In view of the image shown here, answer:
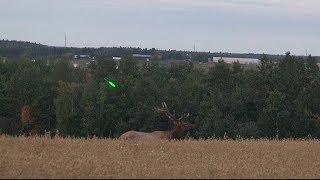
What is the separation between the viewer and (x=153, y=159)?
13.7m

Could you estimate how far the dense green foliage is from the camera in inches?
2000

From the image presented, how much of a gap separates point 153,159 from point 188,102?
42496 mm

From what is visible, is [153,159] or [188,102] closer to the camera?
[153,159]

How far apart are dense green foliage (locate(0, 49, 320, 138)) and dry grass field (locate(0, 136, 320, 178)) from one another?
103 feet

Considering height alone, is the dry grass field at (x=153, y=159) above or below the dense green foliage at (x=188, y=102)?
above

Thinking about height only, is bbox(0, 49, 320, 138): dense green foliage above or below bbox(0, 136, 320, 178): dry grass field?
below

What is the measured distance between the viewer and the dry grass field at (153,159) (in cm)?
→ 1078

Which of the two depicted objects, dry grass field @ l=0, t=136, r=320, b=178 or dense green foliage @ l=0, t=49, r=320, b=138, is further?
dense green foliage @ l=0, t=49, r=320, b=138

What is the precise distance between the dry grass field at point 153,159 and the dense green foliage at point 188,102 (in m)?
31.5

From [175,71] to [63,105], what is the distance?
2002 centimetres

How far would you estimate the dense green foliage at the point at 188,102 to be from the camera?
167 ft

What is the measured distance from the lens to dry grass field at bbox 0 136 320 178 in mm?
10781

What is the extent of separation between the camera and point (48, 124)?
2394 inches

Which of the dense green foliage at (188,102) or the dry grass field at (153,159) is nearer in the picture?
the dry grass field at (153,159)
